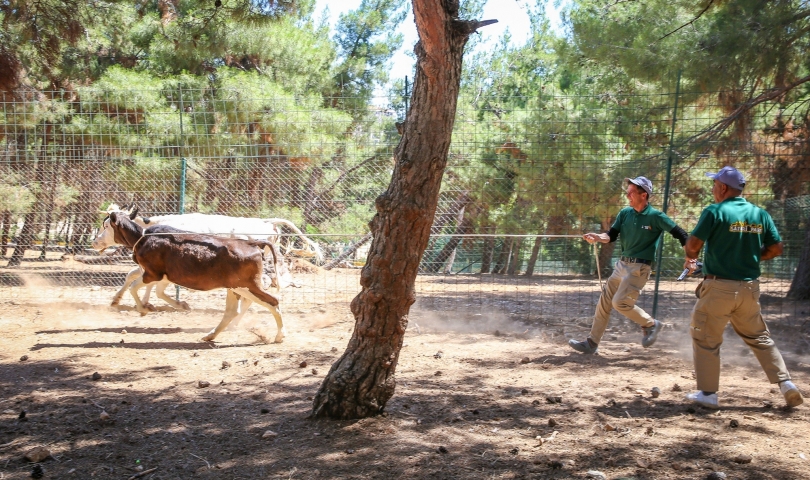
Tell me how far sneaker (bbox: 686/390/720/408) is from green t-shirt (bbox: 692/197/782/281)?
0.94m

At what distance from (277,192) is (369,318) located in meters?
7.82

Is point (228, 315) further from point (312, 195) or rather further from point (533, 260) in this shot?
point (533, 260)

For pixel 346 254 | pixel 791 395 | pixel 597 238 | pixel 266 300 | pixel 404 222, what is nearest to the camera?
pixel 404 222

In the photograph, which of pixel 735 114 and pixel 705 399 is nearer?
pixel 705 399

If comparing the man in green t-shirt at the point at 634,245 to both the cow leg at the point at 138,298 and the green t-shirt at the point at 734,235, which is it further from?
the cow leg at the point at 138,298

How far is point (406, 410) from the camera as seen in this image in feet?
17.6

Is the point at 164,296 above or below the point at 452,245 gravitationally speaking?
below

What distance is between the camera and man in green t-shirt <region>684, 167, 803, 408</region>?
5.36 metres

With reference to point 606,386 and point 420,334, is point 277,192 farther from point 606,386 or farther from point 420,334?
point 606,386

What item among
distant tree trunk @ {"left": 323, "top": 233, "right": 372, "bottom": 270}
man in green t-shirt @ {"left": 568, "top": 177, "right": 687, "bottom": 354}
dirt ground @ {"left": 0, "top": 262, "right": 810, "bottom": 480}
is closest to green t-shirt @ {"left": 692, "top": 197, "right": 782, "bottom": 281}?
dirt ground @ {"left": 0, "top": 262, "right": 810, "bottom": 480}

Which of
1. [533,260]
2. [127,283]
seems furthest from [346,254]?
[127,283]

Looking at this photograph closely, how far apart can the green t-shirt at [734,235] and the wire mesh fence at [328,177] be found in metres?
4.68

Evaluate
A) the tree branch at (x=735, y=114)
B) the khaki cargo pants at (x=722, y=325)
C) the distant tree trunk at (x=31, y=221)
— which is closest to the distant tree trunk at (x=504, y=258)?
the tree branch at (x=735, y=114)

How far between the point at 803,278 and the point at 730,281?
710cm
